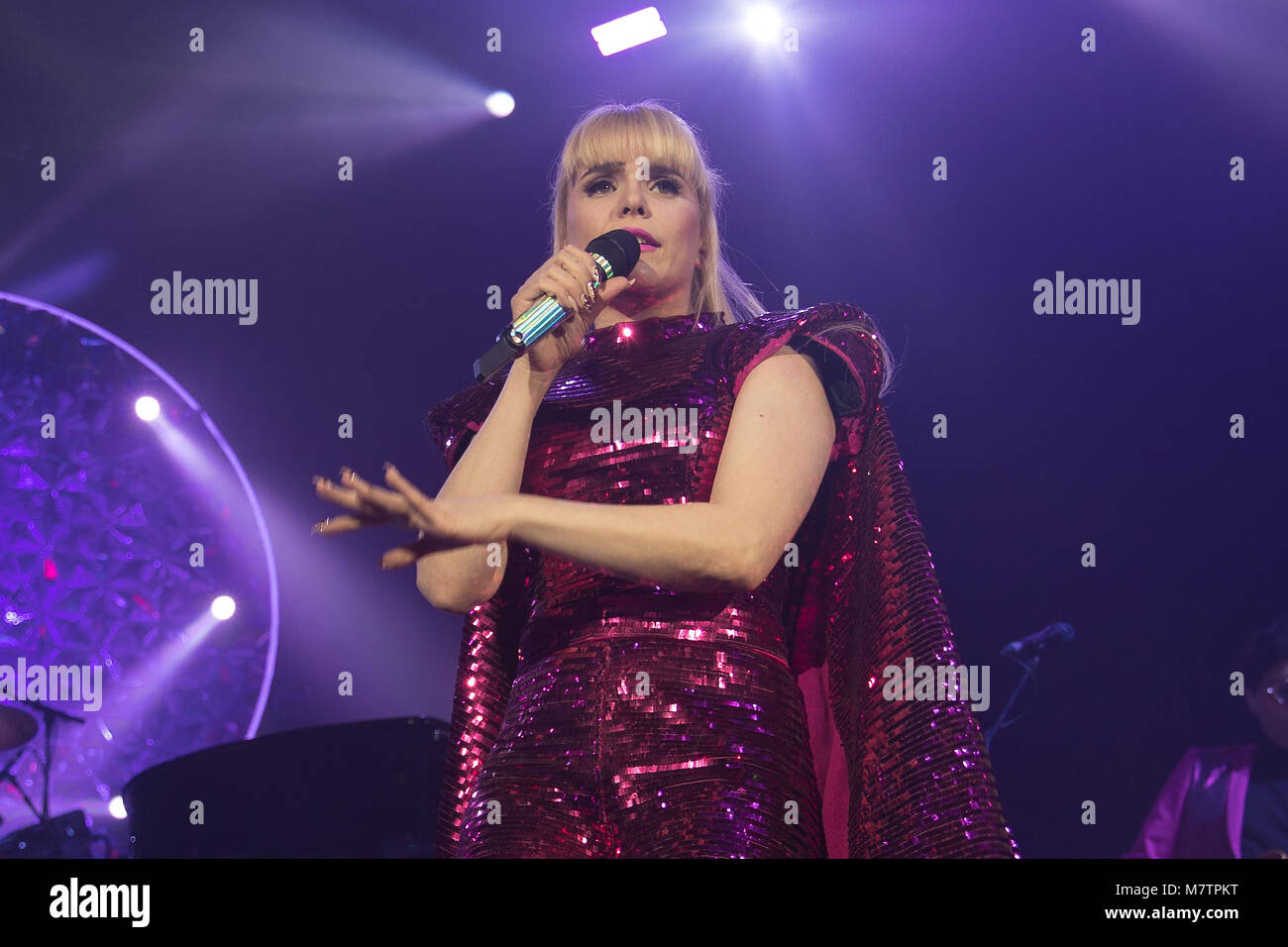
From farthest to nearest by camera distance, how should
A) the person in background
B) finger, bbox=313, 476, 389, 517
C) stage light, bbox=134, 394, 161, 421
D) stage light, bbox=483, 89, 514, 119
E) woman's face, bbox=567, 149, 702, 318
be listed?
stage light, bbox=134, 394, 161, 421
stage light, bbox=483, 89, 514, 119
the person in background
woman's face, bbox=567, 149, 702, 318
finger, bbox=313, 476, 389, 517

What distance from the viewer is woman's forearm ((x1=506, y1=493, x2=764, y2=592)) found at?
3.86 ft

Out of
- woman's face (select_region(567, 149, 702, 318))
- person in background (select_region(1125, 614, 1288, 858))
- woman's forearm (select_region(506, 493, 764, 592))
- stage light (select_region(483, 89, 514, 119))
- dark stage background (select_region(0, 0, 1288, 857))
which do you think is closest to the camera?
woman's forearm (select_region(506, 493, 764, 592))

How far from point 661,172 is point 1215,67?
89.2 inches

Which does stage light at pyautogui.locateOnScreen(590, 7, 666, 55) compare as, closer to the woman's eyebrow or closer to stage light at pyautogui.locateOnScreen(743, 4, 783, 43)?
stage light at pyautogui.locateOnScreen(743, 4, 783, 43)

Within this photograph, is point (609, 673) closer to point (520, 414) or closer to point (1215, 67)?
point (520, 414)

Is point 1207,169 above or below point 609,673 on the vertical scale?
above

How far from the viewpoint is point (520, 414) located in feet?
4.92

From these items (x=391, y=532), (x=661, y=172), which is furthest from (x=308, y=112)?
(x=661, y=172)

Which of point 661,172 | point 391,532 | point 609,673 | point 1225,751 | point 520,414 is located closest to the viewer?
point 609,673

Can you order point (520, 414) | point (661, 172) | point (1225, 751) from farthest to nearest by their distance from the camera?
point (1225, 751) → point (661, 172) → point (520, 414)

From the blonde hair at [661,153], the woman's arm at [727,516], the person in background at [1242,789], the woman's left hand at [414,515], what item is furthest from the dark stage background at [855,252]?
the woman's left hand at [414,515]

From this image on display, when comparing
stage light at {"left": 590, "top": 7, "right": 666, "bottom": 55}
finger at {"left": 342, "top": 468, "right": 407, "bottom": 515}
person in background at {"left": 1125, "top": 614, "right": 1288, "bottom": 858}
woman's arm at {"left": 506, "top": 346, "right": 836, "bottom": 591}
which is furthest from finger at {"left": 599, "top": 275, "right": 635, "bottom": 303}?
person in background at {"left": 1125, "top": 614, "right": 1288, "bottom": 858}

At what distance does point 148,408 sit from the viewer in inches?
147

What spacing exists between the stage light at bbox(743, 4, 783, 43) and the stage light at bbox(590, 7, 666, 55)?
0.25m
